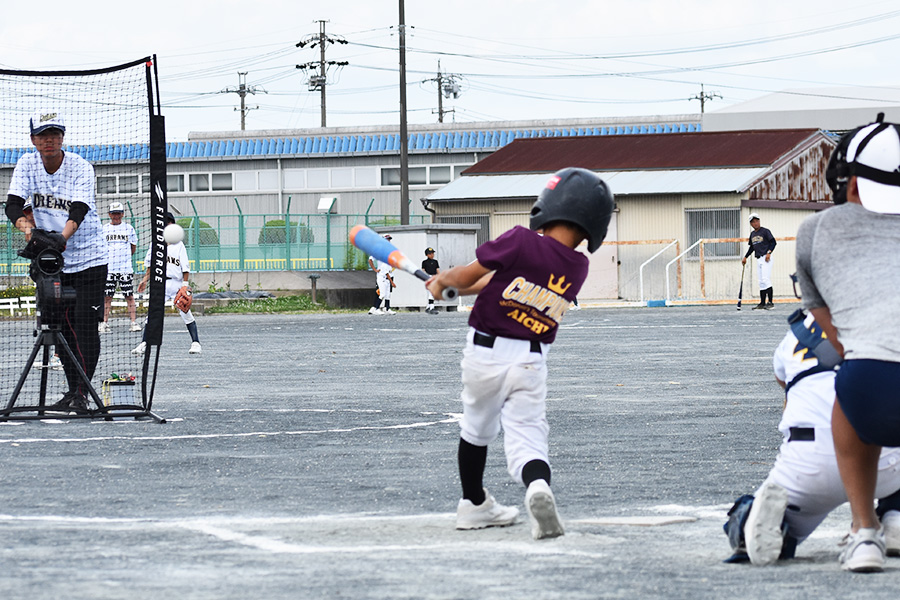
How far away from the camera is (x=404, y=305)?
37656 mm

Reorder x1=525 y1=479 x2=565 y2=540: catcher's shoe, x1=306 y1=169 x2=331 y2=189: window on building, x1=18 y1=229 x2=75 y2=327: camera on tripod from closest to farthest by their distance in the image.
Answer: x1=525 y1=479 x2=565 y2=540: catcher's shoe
x1=18 y1=229 x2=75 y2=327: camera on tripod
x1=306 y1=169 x2=331 y2=189: window on building

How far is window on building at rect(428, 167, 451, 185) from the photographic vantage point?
57062mm

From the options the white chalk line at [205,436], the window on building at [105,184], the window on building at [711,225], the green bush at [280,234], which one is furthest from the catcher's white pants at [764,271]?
the white chalk line at [205,436]

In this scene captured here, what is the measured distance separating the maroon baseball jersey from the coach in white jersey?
5.20 m

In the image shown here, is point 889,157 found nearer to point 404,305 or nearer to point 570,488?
point 570,488

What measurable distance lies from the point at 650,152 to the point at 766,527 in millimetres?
40950

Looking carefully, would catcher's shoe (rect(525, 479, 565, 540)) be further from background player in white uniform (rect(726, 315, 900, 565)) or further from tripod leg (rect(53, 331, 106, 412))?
tripod leg (rect(53, 331, 106, 412))

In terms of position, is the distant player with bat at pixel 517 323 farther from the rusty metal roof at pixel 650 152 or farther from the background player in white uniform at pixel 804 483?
the rusty metal roof at pixel 650 152

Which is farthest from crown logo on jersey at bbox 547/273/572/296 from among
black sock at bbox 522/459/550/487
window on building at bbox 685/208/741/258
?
window on building at bbox 685/208/741/258

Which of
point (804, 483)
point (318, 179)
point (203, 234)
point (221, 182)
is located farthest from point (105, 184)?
point (221, 182)

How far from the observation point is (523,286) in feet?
18.8

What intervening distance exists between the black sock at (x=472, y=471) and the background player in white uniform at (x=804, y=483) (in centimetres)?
121

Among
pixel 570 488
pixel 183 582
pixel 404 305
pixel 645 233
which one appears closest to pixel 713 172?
pixel 645 233

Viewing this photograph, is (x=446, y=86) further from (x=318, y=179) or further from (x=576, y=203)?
(x=576, y=203)
